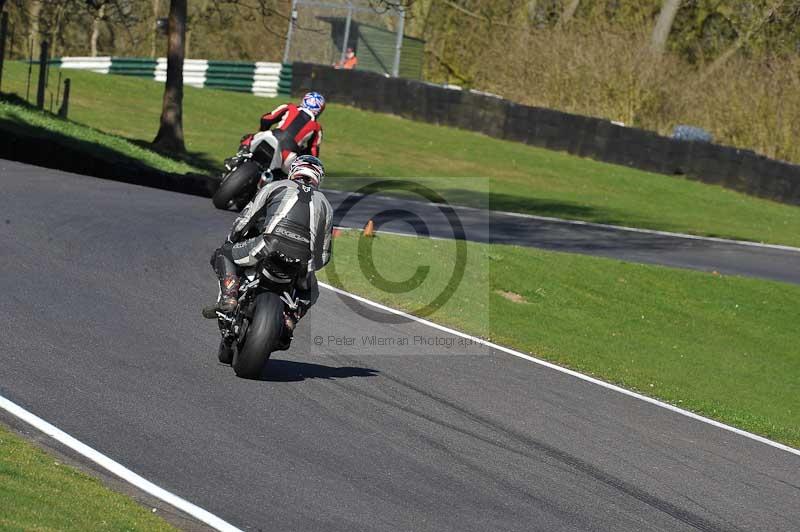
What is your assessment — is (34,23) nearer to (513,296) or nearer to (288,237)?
(513,296)

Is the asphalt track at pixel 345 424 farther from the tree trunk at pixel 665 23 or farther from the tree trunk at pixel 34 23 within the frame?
the tree trunk at pixel 34 23

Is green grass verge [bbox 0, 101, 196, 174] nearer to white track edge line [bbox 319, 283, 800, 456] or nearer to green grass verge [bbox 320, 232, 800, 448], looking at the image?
green grass verge [bbox 320, 232, 800, 448]

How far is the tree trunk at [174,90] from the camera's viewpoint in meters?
26.4

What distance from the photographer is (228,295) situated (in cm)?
905

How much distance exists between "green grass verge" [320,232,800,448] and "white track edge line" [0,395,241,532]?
19.2 ft

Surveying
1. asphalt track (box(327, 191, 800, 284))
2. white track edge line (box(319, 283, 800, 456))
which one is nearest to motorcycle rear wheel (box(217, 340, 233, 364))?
white track edge line (box(319, 283, 800, 456))

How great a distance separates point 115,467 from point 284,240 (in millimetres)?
2640

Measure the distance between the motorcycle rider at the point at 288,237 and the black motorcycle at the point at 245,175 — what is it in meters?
6.04

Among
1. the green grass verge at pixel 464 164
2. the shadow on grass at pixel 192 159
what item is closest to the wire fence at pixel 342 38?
the green grass verge at pixel 464 164

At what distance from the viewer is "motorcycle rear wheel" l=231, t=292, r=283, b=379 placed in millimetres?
8641

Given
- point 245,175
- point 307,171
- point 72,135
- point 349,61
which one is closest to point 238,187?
point 245,175

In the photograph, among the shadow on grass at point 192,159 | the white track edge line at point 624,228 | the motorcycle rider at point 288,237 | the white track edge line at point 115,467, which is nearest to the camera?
the white track edge line at point 115,467

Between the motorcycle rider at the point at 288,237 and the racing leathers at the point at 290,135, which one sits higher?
the racing leathers at the point at 290,135

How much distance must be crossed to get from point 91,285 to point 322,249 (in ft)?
9.88
